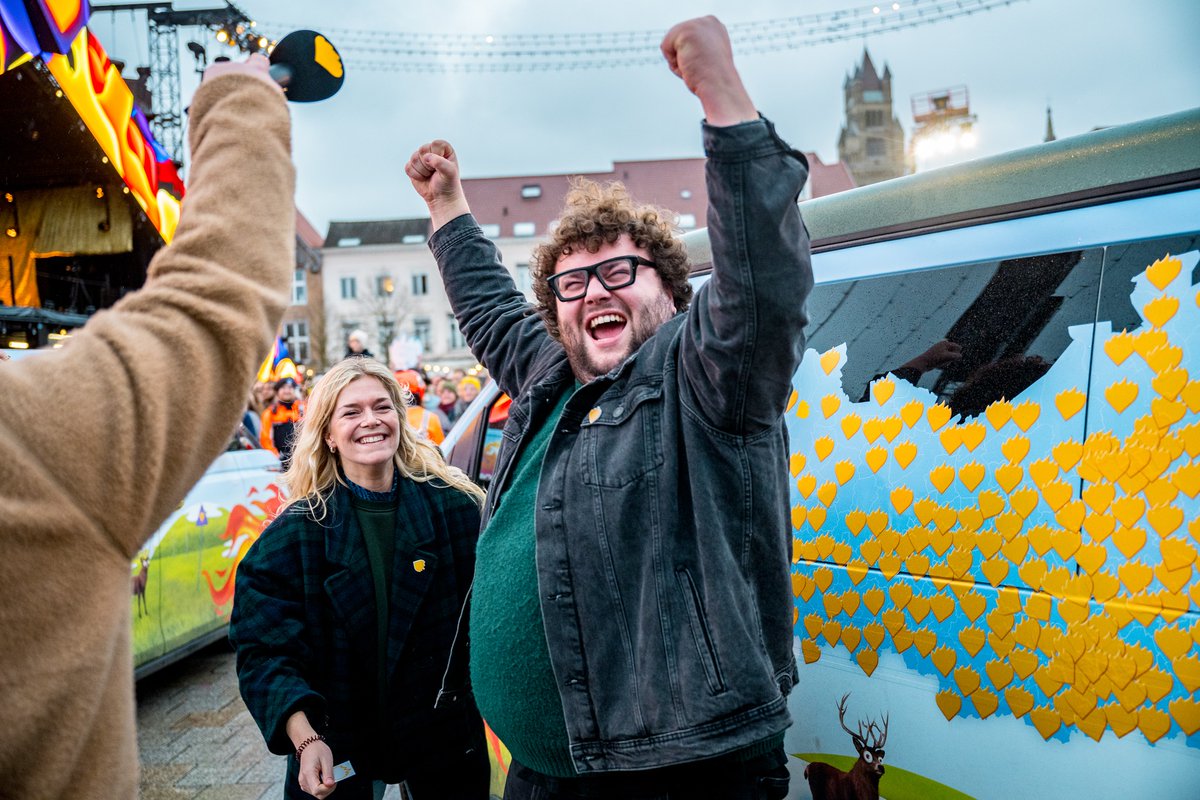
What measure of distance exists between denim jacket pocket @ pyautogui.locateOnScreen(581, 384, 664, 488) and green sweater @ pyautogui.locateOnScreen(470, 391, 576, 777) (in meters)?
0.15

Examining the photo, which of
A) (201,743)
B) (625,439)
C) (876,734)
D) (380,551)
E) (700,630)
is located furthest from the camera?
(201,743)

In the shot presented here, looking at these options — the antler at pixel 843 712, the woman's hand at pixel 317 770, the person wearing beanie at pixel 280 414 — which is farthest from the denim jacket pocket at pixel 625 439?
the person wearing beanie at pixel 280 414

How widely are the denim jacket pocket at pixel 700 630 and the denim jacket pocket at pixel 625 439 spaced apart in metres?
0.20

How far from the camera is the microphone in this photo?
4.13ft

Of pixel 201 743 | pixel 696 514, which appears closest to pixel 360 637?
pixel 696 514

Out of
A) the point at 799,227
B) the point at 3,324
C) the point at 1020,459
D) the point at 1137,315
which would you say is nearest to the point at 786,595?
the point at 1020,459

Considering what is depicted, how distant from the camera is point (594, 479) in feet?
5.08

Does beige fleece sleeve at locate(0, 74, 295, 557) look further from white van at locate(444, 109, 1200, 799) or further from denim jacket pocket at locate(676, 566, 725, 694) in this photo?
white van at locate(444, 109, 1200, 799)

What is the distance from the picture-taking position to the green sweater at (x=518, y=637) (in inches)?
63.1

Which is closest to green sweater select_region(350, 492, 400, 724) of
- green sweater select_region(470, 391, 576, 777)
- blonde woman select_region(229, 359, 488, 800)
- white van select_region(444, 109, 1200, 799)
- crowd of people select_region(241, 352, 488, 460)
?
blonde woman select_region(229, 359, 488, 800)

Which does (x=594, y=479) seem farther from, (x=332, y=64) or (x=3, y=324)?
(x=3, y=324)

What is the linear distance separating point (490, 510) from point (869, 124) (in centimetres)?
8877

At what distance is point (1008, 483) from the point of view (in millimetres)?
1671

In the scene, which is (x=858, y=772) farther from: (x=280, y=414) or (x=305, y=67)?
(x=280, y=414)
